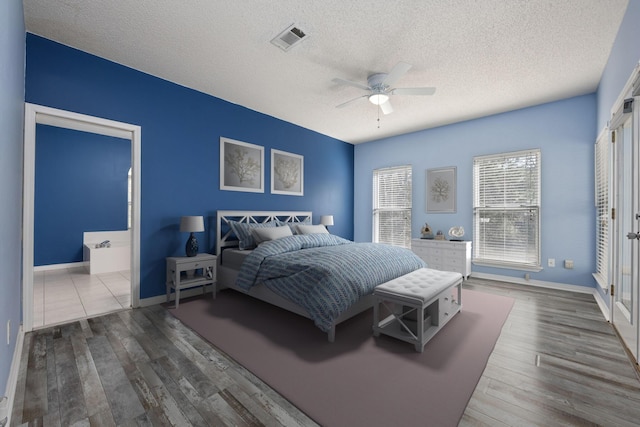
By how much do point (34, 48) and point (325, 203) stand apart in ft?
15.6

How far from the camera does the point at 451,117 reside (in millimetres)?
4910

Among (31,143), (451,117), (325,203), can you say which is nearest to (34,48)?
(31,143)

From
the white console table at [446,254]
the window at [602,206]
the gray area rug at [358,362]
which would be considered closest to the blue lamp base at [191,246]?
the gray area rug at [358,362]

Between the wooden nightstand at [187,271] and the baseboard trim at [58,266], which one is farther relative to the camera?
the baseboard trim at [58,266]

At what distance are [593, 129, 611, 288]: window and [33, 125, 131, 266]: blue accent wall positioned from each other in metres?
8.38

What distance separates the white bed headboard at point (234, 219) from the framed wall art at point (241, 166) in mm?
411

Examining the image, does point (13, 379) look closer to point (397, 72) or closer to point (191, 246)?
point (191, 246)

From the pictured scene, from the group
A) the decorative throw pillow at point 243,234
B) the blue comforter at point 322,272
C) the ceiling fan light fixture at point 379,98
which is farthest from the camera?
the decorative throw pillow at point 243,234

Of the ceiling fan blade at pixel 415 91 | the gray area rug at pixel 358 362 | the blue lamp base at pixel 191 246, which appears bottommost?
the gray area rug at pixel 358 362

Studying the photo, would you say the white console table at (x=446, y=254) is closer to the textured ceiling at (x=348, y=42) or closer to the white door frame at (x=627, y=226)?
the white door frame at (x=627, y=226)

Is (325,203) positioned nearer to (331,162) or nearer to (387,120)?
(331,162)

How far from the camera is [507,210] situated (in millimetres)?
4621

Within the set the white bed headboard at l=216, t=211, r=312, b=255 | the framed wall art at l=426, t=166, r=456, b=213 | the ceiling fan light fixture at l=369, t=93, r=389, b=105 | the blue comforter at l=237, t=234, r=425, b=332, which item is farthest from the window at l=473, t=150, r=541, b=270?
the white bed headboard at l=216, t=211, r=312, b=255

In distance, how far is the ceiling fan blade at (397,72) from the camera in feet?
9.05
